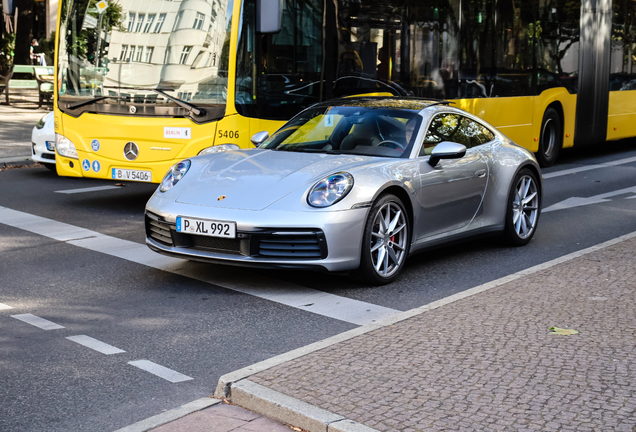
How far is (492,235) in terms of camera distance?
25.4 ft

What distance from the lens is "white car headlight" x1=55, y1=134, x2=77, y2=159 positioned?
9.93 meters

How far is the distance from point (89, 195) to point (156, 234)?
5.02 meters

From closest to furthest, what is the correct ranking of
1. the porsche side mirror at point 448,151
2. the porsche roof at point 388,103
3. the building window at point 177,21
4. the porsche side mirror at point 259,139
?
the porsche side mirror at point 448,151, the porsche roof at point 388,103, the porsche side mirror at point 259,139, the building window at point 177,21

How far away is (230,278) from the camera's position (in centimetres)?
664

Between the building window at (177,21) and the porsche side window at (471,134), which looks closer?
the porsche side window at (471,134)

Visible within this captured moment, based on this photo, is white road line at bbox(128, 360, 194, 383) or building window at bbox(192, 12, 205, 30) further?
building window at bbox(192, 12, 205, 30)

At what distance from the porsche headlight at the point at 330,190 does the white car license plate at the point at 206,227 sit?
0.60 metres

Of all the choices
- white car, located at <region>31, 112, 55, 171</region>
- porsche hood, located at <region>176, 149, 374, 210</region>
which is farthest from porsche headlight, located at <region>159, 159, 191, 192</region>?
white car, located at <region>31, 112, 55, 171</region>

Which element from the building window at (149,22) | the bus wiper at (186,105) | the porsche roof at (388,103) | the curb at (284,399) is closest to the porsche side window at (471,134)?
the porsche roof at (388,103)

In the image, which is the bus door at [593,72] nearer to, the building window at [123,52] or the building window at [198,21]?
the building window at [198,21]

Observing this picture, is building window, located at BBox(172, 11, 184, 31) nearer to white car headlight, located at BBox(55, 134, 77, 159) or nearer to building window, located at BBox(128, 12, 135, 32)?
building window, located at BBox(128, 12, 135, 32)

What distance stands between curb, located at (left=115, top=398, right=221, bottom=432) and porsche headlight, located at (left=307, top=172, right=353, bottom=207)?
89.1 inches

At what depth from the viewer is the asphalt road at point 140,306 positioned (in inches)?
165

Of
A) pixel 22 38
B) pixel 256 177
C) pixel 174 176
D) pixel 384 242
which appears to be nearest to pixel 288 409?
pixel 384 242
